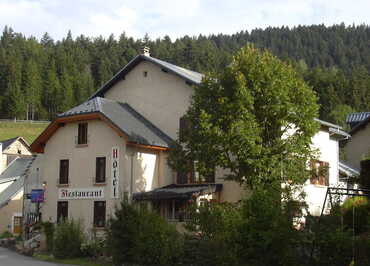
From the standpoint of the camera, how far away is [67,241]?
95.0 ft

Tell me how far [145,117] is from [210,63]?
101m

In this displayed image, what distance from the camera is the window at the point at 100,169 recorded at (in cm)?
3287

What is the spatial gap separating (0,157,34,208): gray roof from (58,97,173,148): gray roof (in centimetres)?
1176

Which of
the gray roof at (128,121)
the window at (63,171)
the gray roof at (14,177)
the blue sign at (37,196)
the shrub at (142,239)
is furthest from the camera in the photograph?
the gray roof at (14,177)

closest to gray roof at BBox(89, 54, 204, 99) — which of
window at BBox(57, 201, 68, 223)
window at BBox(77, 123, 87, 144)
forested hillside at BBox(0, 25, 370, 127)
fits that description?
window at BBox(77, 123, 87, 144)

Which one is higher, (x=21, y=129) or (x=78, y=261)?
(x=21, y=129)

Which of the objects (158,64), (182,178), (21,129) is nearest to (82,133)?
(158,64)

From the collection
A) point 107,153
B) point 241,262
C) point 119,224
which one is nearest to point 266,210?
point 241,262

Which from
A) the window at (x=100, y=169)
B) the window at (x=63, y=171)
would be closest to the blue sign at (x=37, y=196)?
the window at (x=63, y=171)

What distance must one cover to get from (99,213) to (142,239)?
30.0ft

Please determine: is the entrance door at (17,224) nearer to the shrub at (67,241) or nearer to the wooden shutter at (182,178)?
the shrub at (67,241)

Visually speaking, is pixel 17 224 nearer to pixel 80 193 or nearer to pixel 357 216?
pixel 80 193

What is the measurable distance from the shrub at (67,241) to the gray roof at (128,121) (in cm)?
583

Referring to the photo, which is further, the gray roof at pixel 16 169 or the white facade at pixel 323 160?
the gray roof at pixel 16 169
